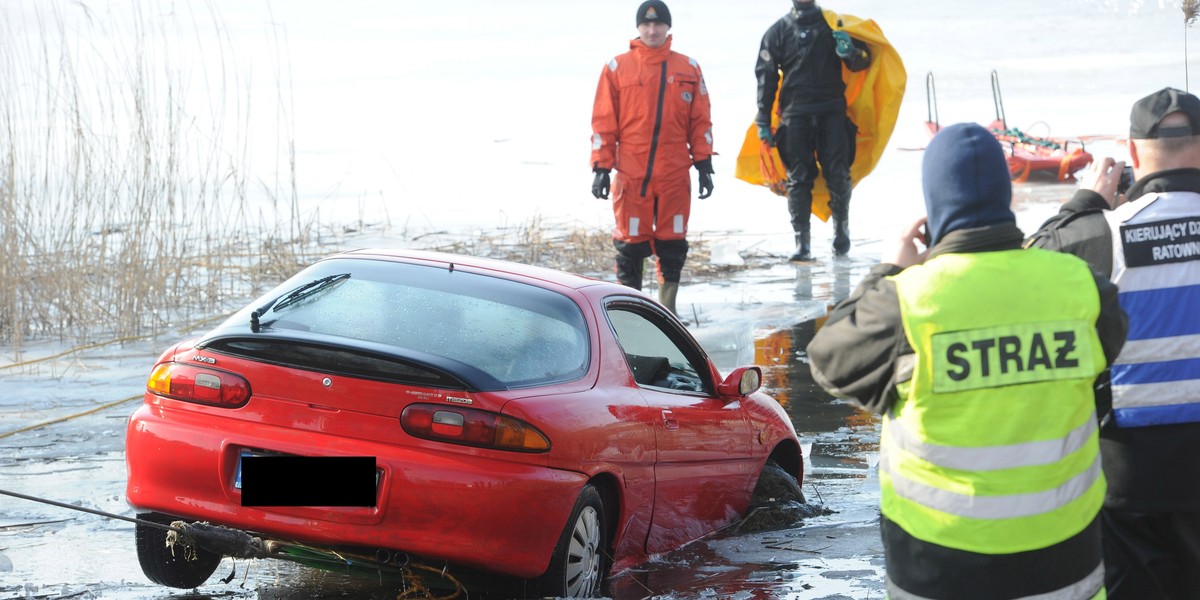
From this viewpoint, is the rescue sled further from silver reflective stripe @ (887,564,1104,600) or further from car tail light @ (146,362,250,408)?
silver reflective stripe @ (887,564,1104,600)

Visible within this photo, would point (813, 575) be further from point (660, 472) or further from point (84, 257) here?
point (84, 257)

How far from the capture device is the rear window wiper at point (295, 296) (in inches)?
185

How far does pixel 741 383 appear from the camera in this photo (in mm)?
5570

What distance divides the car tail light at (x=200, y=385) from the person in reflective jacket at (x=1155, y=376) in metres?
2.40

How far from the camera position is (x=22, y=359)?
8.92m

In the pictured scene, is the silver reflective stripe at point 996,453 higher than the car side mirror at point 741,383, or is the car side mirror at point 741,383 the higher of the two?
the silver reflective stripe at point 996,453

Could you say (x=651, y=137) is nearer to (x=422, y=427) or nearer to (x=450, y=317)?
(x=450, y=317)

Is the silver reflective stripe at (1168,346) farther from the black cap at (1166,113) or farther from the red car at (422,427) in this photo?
the red car at (422,427)

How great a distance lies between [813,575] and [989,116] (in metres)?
19.5

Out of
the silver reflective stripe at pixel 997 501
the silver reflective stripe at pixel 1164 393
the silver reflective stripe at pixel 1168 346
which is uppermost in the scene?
the silver reflective stripe at pixel 1168 346

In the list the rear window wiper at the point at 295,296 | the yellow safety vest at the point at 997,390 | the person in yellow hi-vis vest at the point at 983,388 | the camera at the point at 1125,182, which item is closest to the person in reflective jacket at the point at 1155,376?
the camera at the point at 1125,182

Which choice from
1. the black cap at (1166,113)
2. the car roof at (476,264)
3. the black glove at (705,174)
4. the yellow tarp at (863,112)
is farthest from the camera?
the yellow tarp at (863,112)

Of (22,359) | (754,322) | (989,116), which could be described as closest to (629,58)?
(754,322)

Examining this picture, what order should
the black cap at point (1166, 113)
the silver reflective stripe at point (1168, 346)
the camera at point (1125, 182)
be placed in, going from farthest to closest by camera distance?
the camera at point (1125, 182), the black cap at point (1166, 113), the silver reflective stripe at point (1168, 346)
